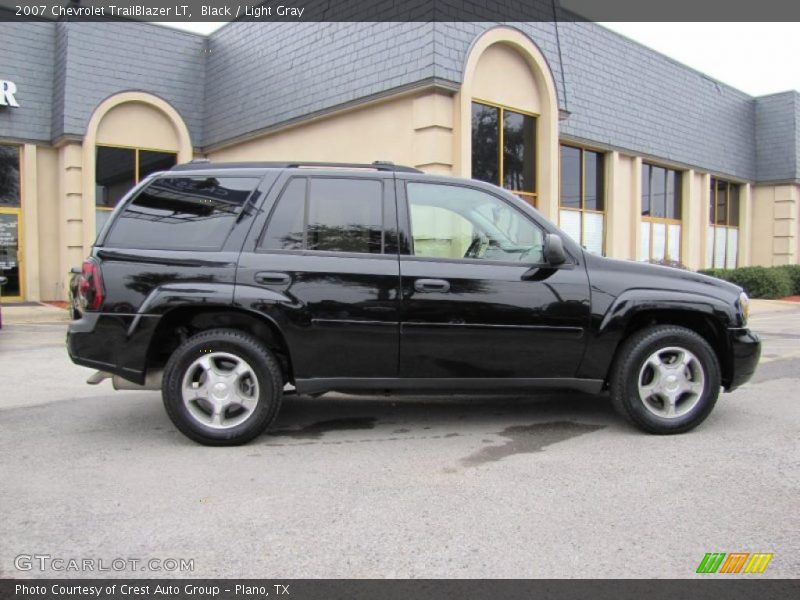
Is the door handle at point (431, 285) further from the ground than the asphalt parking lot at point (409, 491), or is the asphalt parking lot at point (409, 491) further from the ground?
the door handle at point (431, 285)

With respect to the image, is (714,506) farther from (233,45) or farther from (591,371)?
(233,45)

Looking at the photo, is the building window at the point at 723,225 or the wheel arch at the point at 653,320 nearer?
the wheel arch at the point at 653,320

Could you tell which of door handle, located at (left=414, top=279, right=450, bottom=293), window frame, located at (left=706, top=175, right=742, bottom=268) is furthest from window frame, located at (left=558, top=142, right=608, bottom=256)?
door handle, located at (left=414, top=279, right=450, bottom=293)

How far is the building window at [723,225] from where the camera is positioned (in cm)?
2266

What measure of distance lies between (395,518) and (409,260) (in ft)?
6.16

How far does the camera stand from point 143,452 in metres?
4.44

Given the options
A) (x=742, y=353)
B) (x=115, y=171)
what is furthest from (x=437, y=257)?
(x=115, y=171)

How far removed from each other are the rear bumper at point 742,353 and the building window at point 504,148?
8.19 meters

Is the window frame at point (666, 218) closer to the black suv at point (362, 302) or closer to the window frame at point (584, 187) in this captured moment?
the window frame at point (584, 187)

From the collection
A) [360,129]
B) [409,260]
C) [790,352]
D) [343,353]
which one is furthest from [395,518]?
[360,129]

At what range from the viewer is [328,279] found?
449cm

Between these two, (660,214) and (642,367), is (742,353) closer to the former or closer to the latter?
(642,367)

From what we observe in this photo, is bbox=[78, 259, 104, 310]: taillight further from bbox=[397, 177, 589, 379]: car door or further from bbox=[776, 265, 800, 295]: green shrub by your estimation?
bbox=[776, 265, 800, 295]: green shrub
